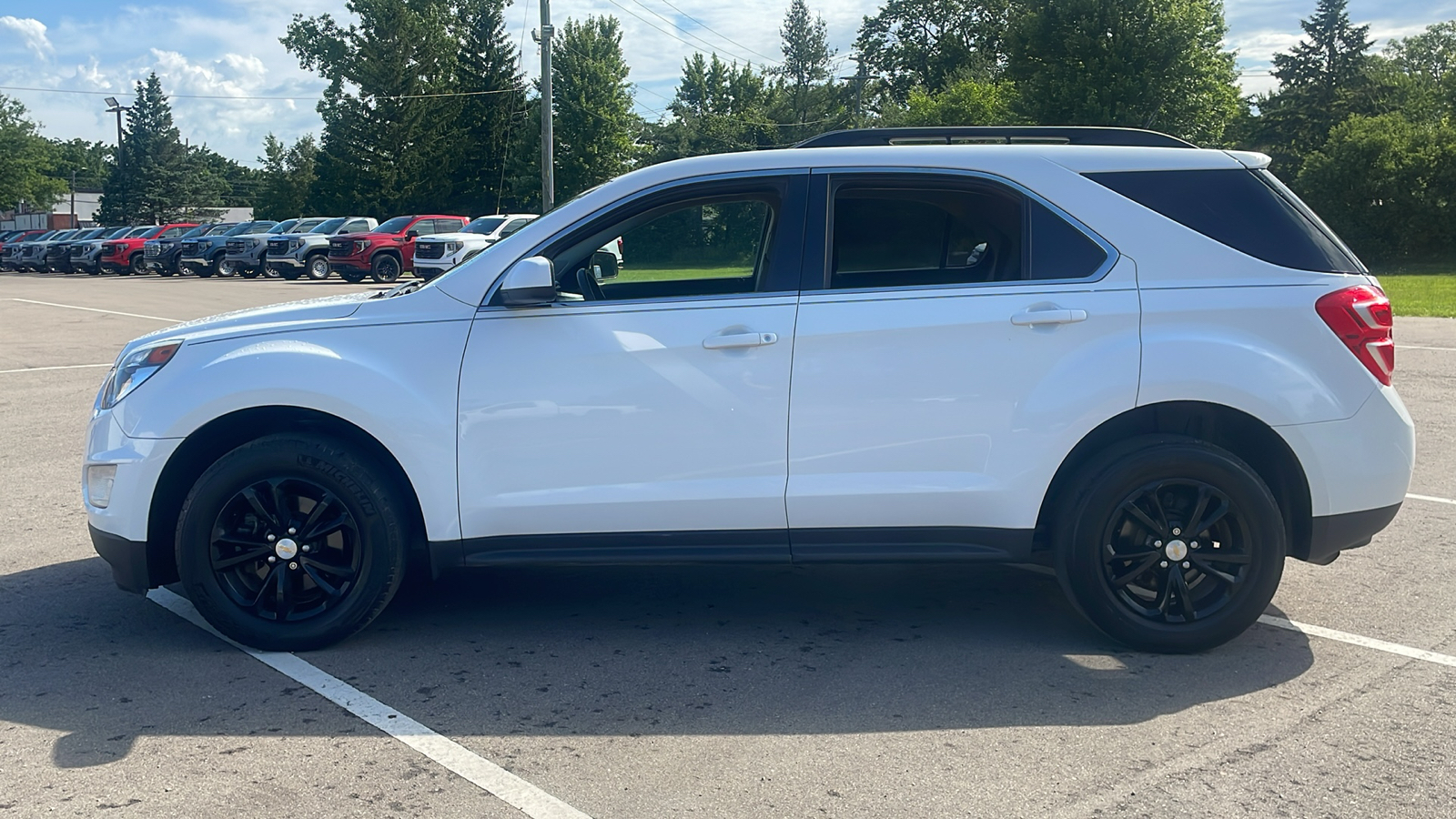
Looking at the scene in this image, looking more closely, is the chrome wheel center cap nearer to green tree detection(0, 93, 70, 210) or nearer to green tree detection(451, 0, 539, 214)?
green tree detection(451, 0, 539, 214)

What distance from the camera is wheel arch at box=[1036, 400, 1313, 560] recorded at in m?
4.54

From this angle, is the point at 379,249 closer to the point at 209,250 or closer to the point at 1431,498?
the point at 209,250

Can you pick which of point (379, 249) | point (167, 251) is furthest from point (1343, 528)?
point (167, 251)

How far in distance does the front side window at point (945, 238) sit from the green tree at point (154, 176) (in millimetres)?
87826

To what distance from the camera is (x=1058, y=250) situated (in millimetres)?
4570

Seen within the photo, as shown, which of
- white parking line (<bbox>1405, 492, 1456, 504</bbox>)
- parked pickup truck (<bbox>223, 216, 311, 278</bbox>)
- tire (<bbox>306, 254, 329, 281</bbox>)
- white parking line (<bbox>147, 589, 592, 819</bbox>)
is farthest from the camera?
parked pickup truck (<bbox>223, 216, 311, 278</bbox>)

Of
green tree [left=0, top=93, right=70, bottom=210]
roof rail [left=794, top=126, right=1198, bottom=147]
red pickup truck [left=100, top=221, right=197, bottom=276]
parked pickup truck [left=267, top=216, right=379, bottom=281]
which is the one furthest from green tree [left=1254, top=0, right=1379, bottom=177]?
green tree [left=0, top=93, right=70, bottom=210]

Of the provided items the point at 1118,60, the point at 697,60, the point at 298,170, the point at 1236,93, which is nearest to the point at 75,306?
the point at 1118,60

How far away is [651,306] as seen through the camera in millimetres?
4520

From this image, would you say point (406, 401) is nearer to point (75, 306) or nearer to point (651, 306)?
point (651, 306)

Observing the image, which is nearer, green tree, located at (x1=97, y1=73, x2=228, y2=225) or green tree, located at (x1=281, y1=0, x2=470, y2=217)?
green tree, located at (x1=281, y1=0, x2=470, y2=217)

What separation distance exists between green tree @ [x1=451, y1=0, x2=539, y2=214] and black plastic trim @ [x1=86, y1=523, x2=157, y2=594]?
220 ft

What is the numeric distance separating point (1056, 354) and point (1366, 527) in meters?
1.34

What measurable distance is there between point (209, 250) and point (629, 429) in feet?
126
